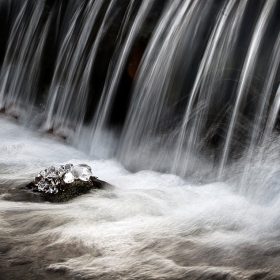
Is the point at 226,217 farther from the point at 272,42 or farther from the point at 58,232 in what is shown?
the point at 272,42

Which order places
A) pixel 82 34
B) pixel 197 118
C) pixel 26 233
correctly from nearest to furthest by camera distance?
pixel 26 233 < pixel 197 118 < pixel 82 34

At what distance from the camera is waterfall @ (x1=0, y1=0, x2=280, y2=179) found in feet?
14.7

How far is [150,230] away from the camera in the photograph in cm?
319

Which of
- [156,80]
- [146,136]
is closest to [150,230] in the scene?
[146,136]

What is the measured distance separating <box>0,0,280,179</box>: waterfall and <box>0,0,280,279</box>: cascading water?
1 centimetres

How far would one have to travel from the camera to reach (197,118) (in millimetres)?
4777

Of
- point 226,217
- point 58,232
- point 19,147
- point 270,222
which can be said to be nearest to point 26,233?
point 58,232

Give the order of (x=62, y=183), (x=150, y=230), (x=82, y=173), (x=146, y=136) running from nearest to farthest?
(x=150, y=230), (x=62, y=183), (x=82, y=173), (x=146, y=136)

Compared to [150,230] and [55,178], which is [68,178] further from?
[150,230]

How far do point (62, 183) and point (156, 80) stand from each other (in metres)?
1.80

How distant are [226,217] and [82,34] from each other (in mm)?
3869

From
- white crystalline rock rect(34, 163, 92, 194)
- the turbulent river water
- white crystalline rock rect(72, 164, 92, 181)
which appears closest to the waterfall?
the turbulent river water

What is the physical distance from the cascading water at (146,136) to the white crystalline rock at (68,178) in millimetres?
215

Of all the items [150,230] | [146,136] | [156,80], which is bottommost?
[150,230]
